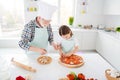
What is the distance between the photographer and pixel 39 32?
183 centimetres

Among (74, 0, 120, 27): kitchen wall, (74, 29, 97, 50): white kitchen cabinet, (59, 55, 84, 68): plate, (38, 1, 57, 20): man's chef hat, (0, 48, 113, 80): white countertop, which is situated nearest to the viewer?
(0, 48, 113, 80): white countertop

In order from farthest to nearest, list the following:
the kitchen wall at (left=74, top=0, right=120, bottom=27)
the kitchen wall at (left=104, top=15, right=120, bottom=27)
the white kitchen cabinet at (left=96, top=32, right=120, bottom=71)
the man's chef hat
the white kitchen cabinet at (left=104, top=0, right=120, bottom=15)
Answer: the kitchen wall at (left=74, top=0, right=120, bottom=27)
the kitchen wall at (left=104, top=15, right=120, bottom=27)
the white kitchen cabinet at (left=104, top=0, right=120, bottom=15)
the white kitchen cabinet at (left=96, top=32, right=120, bottom=71)
the man's chef hat

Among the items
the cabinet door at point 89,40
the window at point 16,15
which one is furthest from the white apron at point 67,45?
the window at point 16,15

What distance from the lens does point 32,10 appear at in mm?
3629

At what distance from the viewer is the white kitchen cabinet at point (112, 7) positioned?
10.1 ft

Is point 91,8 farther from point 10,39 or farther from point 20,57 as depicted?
point 20,57

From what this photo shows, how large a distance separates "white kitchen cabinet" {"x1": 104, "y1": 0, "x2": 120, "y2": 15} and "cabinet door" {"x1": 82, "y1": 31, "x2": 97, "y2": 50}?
606mm

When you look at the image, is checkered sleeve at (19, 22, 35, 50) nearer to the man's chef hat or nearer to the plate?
the man's chef hat

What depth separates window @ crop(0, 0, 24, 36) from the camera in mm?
3598

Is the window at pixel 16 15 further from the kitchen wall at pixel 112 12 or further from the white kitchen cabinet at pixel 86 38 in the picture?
the kitchen wall at pixel 112 12

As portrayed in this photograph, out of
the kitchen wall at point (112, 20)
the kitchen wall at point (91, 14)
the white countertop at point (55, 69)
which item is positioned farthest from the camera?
A: the kitchen wall at point (91, 14)

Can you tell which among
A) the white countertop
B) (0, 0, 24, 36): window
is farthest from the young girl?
(0, 0, 24, 36): window

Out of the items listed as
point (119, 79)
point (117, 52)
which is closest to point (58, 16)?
point (117, 52)

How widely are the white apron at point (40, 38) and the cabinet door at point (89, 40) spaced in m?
1.84
